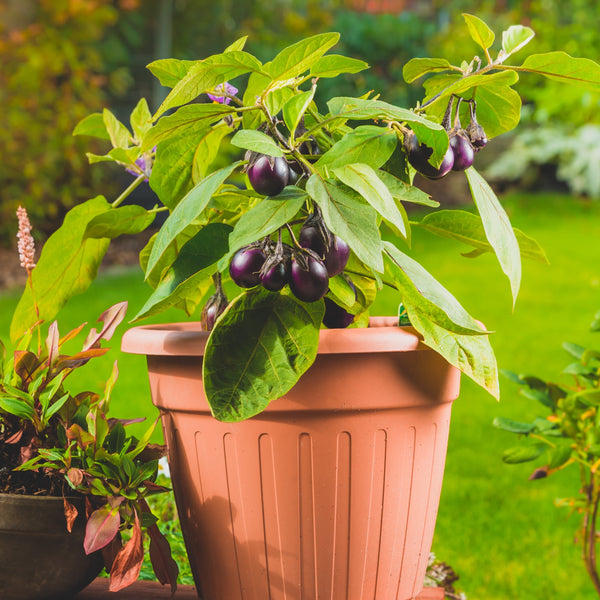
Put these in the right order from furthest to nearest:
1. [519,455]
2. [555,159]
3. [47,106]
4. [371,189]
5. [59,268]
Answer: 1. [555,159]
2. [47,106]
3. [519,455]
4. [59,268]
5. [371,189]

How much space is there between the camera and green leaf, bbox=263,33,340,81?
0.88 m

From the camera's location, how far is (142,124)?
1.21m

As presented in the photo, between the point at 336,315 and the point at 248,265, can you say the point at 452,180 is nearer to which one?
the point at 336,315

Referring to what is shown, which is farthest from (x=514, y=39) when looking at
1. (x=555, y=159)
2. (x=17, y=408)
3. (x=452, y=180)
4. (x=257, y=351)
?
(x=555, y=159)

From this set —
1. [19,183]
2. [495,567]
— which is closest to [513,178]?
[19,183]

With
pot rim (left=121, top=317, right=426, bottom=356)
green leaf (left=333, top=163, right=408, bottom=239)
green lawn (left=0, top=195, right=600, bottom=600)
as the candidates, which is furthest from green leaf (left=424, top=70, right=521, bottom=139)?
green lawn (left=0, top=195, right=600, bottom=600)

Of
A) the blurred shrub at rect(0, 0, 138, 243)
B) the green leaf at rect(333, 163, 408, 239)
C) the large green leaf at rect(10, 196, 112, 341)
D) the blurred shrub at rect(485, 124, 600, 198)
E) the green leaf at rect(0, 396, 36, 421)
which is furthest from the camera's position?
the blurred shrub at rect(485, 124, 600, 198)

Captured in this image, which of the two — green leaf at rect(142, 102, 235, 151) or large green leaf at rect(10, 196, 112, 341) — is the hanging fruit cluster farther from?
large green leaf at rect(10, 196, 112, 341)

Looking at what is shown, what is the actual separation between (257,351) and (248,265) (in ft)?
0.37

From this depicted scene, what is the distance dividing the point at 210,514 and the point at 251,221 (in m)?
0.43

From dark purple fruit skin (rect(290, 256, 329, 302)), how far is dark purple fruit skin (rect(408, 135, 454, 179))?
0.65ft

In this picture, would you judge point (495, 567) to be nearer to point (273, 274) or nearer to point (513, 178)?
point (273, 274)

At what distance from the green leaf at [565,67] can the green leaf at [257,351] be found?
43 cm

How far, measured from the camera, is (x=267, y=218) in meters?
0.84
